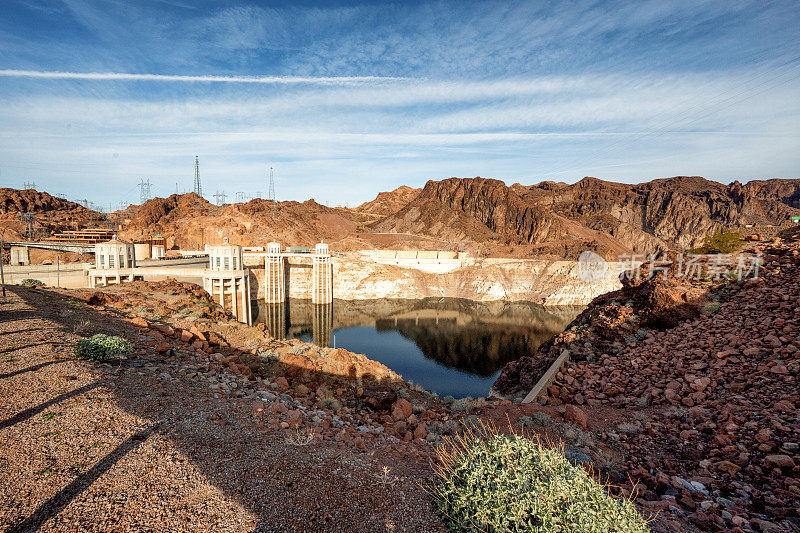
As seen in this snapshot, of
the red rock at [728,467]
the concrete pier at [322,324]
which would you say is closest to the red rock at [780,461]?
the red rock at [728,467]

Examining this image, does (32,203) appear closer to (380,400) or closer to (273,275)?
(273,275)

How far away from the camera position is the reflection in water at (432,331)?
31.7m

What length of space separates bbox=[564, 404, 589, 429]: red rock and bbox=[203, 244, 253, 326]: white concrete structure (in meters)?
33.9

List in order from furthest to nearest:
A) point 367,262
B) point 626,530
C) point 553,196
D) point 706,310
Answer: point 553,196
point 367,262
point 706,310
point 626,530

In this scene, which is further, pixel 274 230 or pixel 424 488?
pixel 274 230

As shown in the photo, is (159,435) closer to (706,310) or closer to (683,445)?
(683,445)

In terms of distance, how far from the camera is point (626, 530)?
3486 mm

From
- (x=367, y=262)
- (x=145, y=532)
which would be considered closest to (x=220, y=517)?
(x=145, y=532)

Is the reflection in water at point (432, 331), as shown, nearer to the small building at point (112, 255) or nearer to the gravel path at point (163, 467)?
the small building at point (112, 255)

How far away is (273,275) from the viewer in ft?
204

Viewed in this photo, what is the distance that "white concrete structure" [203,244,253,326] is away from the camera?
35719 millimetres

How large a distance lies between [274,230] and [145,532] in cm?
9141

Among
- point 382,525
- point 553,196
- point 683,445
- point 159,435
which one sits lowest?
point 683,445

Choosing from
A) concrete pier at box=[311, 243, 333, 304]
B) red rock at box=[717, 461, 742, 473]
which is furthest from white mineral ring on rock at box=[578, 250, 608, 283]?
red rock at box=[717, 461, 742, 473]
